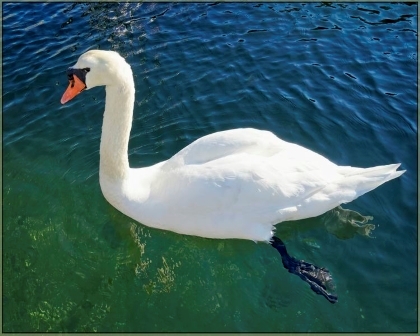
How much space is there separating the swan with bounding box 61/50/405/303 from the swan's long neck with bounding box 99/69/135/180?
0.01 m

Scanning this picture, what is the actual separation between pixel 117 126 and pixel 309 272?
2868 mm

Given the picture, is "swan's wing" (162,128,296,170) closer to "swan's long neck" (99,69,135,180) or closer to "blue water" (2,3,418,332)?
"swan's long neck" (99,69,135,180)

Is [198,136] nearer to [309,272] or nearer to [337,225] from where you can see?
[337,225]

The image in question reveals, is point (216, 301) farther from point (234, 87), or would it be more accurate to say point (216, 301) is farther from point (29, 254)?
point (234, 87)

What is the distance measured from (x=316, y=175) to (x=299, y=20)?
6.36 meters

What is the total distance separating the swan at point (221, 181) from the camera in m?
5.97

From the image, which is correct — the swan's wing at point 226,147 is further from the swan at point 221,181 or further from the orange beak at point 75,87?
the orange beak at point 75,87

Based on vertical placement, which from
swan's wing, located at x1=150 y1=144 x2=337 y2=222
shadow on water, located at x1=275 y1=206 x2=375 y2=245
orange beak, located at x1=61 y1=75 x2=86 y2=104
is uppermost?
orange beak, located at x1=61 y1=75 x2=86 y2=104

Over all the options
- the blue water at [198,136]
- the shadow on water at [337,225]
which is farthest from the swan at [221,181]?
the blue water at [198,136]

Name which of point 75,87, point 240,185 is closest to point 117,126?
point 75,87

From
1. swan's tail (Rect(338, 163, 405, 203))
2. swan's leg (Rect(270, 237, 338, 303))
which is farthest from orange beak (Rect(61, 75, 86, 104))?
swan's tail (Rect(338, 163, 405, 203))

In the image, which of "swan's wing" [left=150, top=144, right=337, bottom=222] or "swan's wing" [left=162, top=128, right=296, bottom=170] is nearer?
"swan's wing" [left=150, top=144, right=337, bottom=222]

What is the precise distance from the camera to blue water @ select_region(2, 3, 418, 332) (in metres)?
5.91

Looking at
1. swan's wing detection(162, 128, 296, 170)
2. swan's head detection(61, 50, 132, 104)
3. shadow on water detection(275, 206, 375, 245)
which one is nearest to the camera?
swan's head detection(61, 50, 132, 104)
